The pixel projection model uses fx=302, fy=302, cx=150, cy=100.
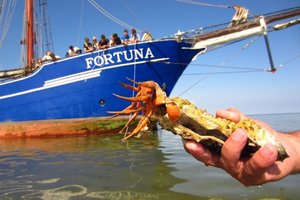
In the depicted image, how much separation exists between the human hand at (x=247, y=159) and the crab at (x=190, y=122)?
63 millimetres

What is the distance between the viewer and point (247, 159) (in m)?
2.43

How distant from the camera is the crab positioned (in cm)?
238

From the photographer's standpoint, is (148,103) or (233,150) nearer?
(233,150)

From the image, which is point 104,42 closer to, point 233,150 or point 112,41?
point 112,41

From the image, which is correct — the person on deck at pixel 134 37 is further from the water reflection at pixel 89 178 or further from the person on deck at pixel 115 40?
the water reflection at pixel 89 178

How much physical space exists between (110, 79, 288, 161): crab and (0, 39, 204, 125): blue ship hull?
13.4m

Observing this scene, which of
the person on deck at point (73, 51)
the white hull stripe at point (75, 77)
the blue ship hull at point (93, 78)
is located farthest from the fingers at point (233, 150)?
the person on deck at point (73, 51)

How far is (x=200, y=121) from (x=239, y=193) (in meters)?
2.25

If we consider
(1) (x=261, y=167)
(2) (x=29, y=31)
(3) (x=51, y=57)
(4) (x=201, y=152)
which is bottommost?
(1) (x=261, y=167)

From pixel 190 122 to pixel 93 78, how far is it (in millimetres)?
14518

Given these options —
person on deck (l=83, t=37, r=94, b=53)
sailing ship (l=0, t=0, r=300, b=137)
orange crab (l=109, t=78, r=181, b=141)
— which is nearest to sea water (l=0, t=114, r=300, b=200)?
orange crab (l=109, t=78, r=181, b=141)

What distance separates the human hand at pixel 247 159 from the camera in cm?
221

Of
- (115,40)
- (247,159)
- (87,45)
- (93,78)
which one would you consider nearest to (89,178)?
(247,159)

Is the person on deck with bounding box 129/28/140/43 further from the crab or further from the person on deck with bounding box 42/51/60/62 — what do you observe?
the crab
